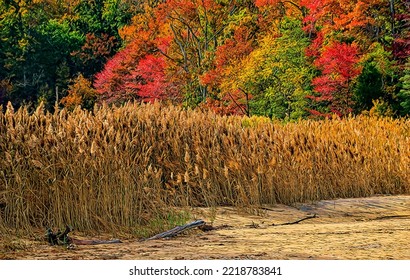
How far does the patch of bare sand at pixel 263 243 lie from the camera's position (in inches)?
269

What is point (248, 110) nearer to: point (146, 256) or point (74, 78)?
point (74, 78)

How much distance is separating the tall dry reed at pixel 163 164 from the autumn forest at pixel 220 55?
7382mm

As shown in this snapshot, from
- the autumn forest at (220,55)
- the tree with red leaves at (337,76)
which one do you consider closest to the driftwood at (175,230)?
the autumn forest at (220,55)

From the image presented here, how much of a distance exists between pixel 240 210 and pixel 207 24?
19348 millimetres

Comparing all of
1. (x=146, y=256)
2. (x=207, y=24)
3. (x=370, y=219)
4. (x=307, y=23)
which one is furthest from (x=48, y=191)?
(x=207, y=24)

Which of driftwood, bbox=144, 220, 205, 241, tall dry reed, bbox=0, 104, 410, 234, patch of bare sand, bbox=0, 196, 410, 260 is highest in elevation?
tall dry reed, bbox=0, 104, 410, 234

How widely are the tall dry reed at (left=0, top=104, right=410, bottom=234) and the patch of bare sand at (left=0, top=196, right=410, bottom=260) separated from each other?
2.18 ft

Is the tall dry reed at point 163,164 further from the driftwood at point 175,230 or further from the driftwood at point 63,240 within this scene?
the driftwood at point 63,240

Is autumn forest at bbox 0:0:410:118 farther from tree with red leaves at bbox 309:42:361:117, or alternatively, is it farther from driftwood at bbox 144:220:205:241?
driftwood at bbox 144:220:205:241

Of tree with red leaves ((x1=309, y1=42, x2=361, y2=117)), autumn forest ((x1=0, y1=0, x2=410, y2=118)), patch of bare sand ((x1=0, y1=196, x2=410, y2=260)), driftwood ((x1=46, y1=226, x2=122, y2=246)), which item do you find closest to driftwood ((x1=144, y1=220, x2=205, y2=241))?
patch of bare sand ((x1=0, y1=196, x2=410, y2=260))

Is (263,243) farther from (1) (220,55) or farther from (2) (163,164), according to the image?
(1) (220,55)

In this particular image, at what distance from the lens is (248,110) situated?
84.8 ft

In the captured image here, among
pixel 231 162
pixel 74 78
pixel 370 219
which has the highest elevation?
pixel 74 78

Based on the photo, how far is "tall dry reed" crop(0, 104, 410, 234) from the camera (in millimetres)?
8562
